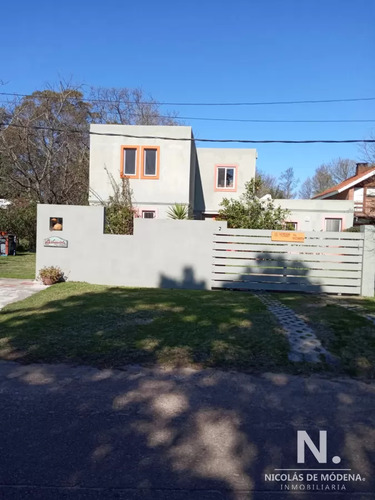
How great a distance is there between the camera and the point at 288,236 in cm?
1123

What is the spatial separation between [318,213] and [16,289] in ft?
53.1

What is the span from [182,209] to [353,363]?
41.0ft

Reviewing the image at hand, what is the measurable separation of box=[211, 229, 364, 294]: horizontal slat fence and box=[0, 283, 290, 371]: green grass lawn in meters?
2.07

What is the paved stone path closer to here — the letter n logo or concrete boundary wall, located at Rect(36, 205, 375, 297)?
the letter n logo

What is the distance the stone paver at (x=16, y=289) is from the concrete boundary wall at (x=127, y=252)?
0.72m

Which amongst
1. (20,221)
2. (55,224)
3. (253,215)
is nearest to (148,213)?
(253,215)

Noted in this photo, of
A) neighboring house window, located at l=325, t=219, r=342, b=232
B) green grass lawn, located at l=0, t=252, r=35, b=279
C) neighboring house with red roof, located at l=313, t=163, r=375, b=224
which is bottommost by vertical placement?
green grass lawn, located at l=0, t=252, r=35, b=279

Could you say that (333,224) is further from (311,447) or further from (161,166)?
(311,447)

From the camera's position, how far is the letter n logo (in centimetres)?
310

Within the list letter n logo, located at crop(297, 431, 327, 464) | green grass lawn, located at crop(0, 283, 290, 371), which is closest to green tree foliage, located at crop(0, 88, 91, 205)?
green grass lawn, located at crop(0, 283, 290, 371)

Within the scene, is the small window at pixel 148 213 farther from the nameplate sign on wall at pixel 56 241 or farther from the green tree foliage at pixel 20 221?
the nameplate sign on wall at pixel 56 241

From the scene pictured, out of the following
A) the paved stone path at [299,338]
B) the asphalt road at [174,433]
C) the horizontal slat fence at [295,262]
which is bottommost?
the asphalt road at [174,433]

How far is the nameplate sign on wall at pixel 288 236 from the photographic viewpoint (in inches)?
440

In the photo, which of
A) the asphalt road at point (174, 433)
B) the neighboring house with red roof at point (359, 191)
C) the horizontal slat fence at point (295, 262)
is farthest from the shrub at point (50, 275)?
the neighboring house with red roof at point (359, 191)
